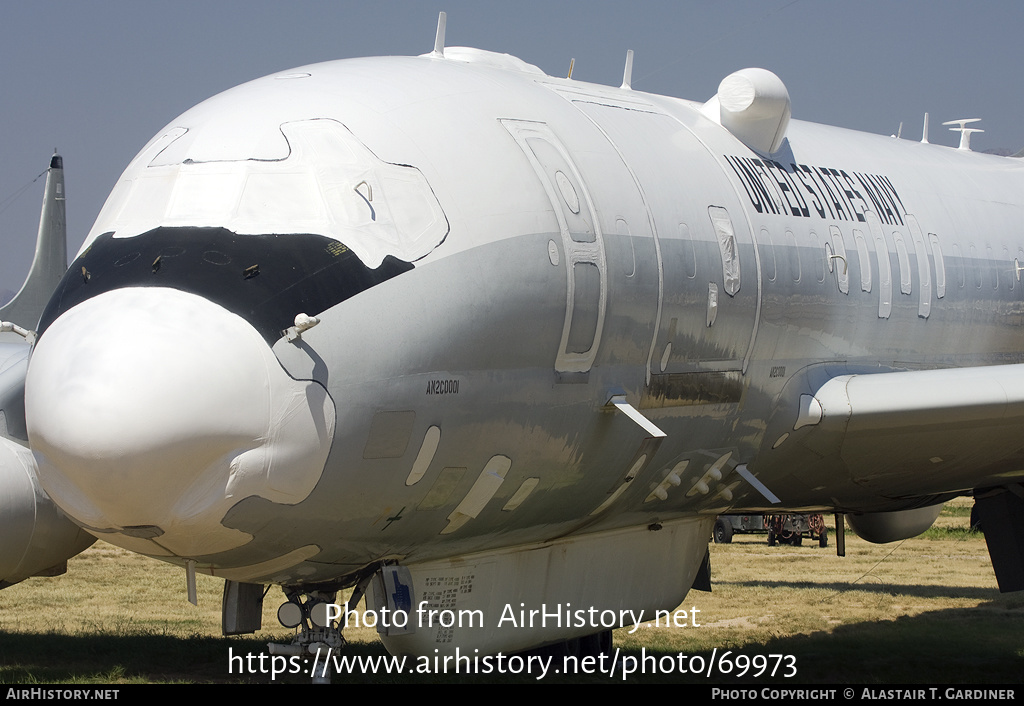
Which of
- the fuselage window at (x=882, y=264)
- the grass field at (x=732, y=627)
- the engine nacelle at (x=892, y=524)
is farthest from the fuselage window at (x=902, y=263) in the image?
the engine nacelle at (x=892, y=524)

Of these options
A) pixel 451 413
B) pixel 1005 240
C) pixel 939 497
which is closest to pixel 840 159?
pixel 1005 240

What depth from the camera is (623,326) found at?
24.2 feet

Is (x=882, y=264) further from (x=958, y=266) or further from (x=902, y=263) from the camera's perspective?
(x=958, y=266)

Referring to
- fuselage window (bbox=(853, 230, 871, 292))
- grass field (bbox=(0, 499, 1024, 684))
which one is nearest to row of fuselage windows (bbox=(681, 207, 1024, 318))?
fuselage window (bbox=(853, 230, 871, 292))

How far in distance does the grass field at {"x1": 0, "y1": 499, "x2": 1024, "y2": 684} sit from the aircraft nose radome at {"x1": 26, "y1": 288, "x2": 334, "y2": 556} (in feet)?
18.1

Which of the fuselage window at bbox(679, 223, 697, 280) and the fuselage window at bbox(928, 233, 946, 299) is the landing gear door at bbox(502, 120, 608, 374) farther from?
the fuselage window at bbox(928, 233, 946, 299)

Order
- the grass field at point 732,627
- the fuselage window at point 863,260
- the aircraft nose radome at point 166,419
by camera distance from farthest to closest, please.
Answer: the grass field at point 732,627 < the fuselage window at point 863,260 < the aircraft nose radome at point 166,419

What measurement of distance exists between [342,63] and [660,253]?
2199 mm

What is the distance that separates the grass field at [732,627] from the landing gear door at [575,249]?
4.80 m

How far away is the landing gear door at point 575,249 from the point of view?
23.0ft

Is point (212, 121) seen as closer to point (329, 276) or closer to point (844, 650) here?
point (329, 276)

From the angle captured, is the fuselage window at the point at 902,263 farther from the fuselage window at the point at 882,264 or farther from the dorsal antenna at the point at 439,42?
the dorsal antenna at the point at 439,42

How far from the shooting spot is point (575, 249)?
23.2ft

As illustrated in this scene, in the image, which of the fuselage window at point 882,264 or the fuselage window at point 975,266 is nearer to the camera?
the fuselage window at point 882,264
